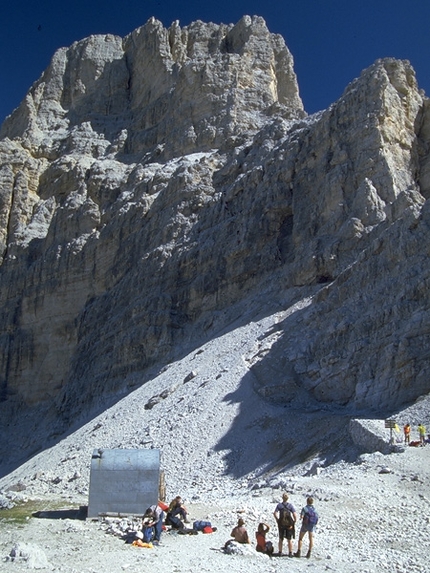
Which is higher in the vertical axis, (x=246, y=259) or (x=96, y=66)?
(x=96, y=66)

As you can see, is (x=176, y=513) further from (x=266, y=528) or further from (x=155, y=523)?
(x=266, y=528)

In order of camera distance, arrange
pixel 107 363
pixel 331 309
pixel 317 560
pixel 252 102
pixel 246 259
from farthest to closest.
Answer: pixel 252 102
pixel 107 363
pixel 246 259
pixel 331 309
pixel 317 560

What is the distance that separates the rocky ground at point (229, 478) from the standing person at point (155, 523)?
22 centimetres

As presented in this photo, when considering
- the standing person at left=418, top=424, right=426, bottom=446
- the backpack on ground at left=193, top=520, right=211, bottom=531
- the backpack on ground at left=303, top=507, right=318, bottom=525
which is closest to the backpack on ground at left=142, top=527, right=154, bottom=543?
the backpack on ground at left=193, top=520, right=211, bottom=531

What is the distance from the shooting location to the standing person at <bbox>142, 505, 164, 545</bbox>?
14.7 m

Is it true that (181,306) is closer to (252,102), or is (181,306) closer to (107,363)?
(107,363)

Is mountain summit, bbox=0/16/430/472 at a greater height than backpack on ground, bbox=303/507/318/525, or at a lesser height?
greater

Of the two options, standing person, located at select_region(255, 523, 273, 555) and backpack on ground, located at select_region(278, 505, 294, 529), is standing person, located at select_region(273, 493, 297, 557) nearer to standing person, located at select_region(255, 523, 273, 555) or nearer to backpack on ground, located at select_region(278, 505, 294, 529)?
backpack on ground, located at select_region(278, 505, 294, 529)

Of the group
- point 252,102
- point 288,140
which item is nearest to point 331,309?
point 288,140

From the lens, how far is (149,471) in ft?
62.2

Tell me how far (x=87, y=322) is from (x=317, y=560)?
4453 cm

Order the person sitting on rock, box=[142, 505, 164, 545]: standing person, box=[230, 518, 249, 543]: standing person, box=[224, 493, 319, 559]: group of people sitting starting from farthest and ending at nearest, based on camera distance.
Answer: the person sitting on rock < box=[142, 505, 164, 545]: standing person < box=[230, 518, 249, 543]: standing person < box=[224, 493, 319, 559]: group of people sitting

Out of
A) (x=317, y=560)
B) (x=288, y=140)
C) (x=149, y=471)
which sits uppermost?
(x=288, y=140)

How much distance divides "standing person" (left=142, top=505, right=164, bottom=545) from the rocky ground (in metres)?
0.22
